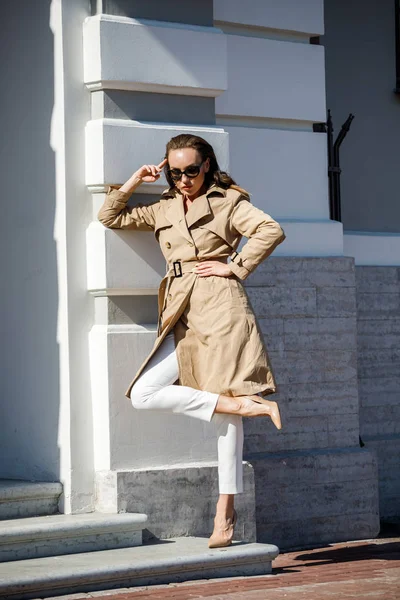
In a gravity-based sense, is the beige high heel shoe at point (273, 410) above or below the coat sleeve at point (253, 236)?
below

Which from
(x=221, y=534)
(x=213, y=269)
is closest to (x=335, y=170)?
(x=213, y=269)

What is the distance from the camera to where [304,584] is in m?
6.54

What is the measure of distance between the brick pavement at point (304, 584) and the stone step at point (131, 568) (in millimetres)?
69

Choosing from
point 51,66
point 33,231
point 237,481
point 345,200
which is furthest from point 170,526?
point 345,200

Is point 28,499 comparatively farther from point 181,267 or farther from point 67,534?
point 181,267

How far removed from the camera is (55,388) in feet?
24.0

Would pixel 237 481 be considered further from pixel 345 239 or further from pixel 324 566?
pixel 345 239

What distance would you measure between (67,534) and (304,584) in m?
1.22

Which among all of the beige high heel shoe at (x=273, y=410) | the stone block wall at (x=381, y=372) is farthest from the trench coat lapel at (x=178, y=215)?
the stone block wall at (x=381, y=372)

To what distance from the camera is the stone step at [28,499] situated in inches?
275

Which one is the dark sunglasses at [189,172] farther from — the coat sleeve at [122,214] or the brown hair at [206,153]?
the coat sleeve at [122,214]

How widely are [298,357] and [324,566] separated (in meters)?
1.79

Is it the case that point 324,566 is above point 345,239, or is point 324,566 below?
below

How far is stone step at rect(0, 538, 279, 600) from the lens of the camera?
19.9 feet
